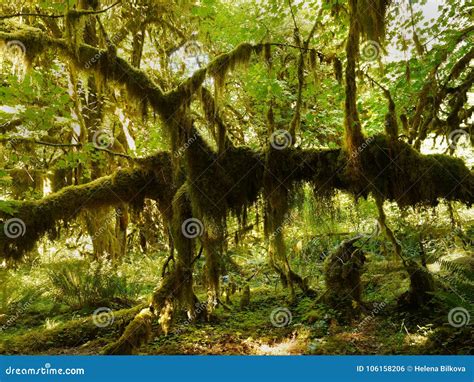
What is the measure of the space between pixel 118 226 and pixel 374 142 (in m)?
7.41

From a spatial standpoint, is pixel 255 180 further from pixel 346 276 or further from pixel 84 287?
pixel 84 287

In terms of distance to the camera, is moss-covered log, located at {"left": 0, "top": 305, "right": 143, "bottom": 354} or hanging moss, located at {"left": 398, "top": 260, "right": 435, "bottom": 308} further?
moss-covered log, located at {"left": 0, "top": 305, "right": 143, "bottom": 354}

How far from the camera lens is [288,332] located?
5910 millimetres

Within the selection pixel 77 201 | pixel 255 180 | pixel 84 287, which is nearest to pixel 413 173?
pixel 255 180

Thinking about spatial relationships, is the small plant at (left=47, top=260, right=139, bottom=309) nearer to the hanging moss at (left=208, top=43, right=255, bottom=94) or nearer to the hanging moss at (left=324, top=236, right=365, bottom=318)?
the hanging moss at (left=324, top=236, right=365, bottom=318)

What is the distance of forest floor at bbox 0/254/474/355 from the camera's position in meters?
5.00

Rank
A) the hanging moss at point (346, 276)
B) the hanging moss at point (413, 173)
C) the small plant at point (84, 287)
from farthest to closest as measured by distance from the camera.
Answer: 1. the small plant at point (84, 287)
2. the hanging moss at point (346, 276)
3. the hanging moss at point (413, 173)

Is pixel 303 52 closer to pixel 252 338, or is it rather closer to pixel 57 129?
pixel 252 338

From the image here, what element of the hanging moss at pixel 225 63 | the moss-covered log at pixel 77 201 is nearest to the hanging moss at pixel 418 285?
the hanging moss at pixel 225 63

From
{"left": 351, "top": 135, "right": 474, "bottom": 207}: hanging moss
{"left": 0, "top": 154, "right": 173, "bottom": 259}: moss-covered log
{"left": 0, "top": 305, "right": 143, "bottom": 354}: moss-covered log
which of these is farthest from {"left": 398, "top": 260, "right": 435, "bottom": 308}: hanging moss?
{"left": 0, "top": 305, "right": 143, "bottom": 354}: moss-covered log

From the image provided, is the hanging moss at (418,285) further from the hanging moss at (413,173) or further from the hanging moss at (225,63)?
the hanging moss at (225,63)

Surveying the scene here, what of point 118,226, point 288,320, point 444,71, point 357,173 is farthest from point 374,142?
point 118,226

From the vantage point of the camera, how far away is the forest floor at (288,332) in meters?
5.00

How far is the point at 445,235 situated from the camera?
8.18 metres
